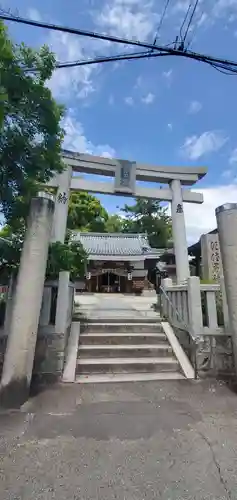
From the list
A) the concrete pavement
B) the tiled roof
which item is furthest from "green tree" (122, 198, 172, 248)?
the concrete pavement

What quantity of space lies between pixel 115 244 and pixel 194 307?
18383 mm

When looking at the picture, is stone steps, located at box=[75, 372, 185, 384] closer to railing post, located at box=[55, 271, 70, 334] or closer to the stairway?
the stairway

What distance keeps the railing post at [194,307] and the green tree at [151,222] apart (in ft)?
83.0

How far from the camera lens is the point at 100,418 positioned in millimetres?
2922

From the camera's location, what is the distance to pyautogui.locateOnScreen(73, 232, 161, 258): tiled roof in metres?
20.5

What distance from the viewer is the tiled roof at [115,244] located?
20.5 metres

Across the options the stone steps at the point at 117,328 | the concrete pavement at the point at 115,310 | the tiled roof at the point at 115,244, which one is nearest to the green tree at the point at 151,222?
the tiled roof at the point at 115,244

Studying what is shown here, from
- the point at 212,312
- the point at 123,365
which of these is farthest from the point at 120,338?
the point at 212,312

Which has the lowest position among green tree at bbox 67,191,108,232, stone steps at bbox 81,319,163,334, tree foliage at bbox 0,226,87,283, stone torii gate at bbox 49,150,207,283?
stone steps at bbox 81,319,163,334

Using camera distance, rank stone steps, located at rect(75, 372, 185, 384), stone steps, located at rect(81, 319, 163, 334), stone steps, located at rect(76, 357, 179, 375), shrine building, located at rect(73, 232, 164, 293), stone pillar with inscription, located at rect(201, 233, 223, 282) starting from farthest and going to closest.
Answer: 1. shrine building, located at rect(73, 232, 164, 293)
2. stone pillar with inscription, located at rect(201, 233, 223, 282)
3. stone steps, located at rect(81, 319, 163, 334)
4. stone steps, located at rect(76, 357, 179, 375)
5. stone steps, located at rect(75, 372, 185, 384)

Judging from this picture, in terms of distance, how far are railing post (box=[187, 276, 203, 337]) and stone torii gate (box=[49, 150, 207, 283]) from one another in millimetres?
2629

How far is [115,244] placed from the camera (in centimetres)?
2277

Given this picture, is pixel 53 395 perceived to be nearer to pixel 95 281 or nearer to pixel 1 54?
pixel 1 54

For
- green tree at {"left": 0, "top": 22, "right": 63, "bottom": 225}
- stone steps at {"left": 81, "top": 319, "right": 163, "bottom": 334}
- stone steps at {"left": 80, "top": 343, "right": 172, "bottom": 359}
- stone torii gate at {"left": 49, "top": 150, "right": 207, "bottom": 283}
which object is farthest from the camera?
stone torii gate at {"left": 49, "top": 150, "right": 207, "bottom": 283}
